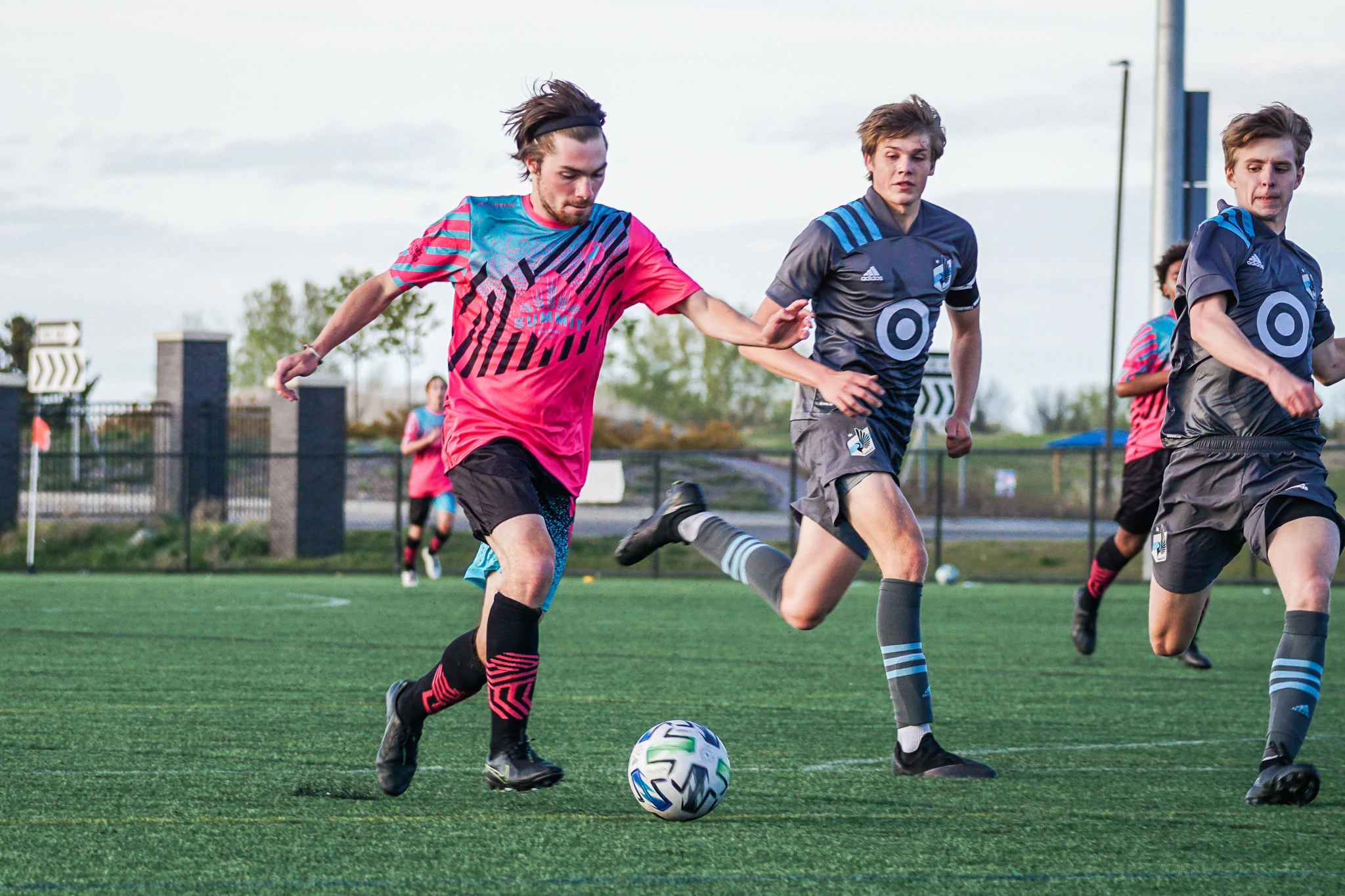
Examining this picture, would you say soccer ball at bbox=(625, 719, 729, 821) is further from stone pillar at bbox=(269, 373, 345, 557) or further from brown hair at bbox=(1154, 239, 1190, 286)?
stone pillar at bbox=(269, 373, 345, 557)

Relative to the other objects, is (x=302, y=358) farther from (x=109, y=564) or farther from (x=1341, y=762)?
(x=109, y=564)

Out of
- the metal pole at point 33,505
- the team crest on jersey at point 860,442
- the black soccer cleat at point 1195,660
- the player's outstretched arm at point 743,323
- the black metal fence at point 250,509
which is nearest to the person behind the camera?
the player's outstretched arm at point 743,323

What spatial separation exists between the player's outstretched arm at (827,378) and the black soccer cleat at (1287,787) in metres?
1.62

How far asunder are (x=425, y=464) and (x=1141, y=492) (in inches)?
362

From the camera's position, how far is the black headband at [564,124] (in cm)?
458

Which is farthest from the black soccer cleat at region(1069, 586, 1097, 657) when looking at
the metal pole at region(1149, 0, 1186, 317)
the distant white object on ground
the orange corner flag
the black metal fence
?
the orange corner flag

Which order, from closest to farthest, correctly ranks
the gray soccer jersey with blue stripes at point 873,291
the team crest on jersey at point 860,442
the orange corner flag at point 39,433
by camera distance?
the team crest on jersey at point 860,442 → the gray soccer jersey with blue stripes at point 873,291 → the orange corner flag at point 39,433

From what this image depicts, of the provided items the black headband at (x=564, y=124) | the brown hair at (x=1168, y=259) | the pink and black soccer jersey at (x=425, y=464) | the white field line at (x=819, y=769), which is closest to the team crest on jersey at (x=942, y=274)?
the black headband at (x=564, y=124)

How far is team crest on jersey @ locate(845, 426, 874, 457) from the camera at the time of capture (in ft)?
17.2

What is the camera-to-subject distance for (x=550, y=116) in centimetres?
460

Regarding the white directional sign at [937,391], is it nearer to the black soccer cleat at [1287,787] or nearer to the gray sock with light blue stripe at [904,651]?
the gray sock with light blue stripe at [904,651]

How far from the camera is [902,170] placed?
529 centimetres

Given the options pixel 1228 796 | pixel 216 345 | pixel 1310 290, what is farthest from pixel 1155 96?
pixel 216 345

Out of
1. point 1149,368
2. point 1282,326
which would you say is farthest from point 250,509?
point 1282,326
